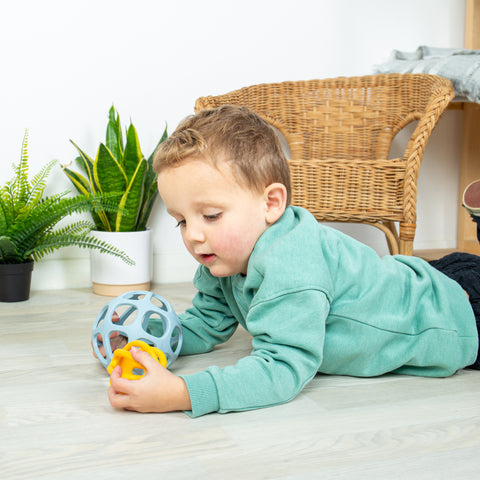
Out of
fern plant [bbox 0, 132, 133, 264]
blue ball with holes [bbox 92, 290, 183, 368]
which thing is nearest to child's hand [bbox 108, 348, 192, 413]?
blue ball with holes [bbox 92, 290, 183, 368]

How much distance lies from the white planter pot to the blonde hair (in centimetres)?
91

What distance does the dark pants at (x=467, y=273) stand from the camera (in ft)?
3.71

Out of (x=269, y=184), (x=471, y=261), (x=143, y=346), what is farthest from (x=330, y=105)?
(x=143, y=346)

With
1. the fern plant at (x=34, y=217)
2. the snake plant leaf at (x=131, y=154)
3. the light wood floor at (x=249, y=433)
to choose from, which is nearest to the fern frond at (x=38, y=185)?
the fern plant at (x=34, y=217)

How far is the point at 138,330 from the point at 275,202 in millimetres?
342

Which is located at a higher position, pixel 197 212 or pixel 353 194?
pixel 197 212

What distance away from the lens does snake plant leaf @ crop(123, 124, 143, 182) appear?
191 cm

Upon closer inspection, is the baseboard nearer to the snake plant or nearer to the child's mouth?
the snake plant

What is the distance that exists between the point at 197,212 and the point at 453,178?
186cm

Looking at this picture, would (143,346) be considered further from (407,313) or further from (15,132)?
(15,132)

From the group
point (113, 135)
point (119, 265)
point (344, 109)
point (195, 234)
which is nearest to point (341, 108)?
point (344, 109)

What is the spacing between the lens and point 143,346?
102 cm

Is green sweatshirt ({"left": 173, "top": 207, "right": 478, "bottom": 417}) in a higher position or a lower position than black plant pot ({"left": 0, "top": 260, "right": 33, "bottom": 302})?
higher

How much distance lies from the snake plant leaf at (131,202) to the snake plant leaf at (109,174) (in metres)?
0.05
